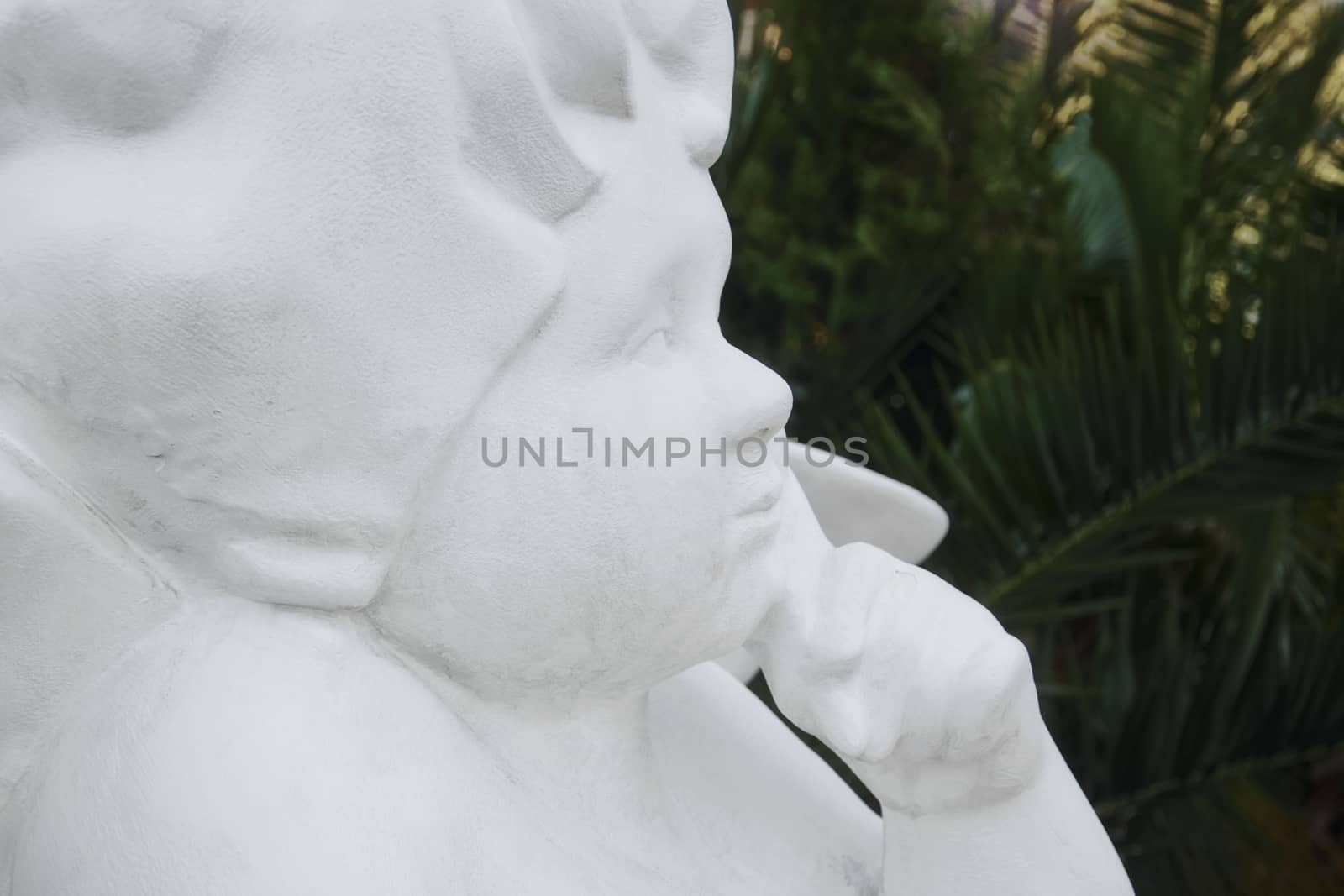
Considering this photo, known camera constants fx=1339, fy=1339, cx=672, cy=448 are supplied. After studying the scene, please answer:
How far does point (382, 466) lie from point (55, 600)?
9.6 inches

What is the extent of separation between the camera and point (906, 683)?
1000 mm

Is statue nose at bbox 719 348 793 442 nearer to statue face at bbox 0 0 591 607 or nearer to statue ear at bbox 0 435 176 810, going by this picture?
statue face at bbox 0 0 591 607

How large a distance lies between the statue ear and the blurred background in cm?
139

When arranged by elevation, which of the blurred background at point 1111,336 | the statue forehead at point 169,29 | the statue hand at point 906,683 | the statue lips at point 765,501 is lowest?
the blurred background at point 1111,336

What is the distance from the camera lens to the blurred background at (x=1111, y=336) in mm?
2158

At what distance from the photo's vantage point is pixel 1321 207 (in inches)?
107

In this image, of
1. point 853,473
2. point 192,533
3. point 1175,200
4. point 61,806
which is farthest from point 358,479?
point 1175,200

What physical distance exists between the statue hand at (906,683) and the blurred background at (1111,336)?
3.48ft

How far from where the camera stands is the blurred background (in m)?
2.16

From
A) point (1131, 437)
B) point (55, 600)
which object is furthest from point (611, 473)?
point (1131, 437)

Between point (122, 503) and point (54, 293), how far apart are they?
148 millimetres

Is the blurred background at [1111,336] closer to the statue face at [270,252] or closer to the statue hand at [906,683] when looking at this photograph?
the statue hand at [906,683]

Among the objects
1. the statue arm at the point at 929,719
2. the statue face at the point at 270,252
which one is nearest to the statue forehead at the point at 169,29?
the statue face at the point at 270,252

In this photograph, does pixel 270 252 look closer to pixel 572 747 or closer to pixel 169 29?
pixel 169 29
